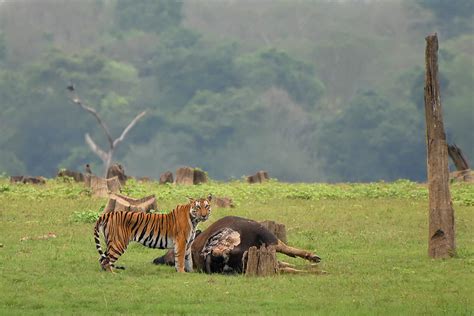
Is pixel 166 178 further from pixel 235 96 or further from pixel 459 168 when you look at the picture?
pixel 235 96

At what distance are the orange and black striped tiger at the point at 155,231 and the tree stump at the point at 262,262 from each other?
3.64 ft

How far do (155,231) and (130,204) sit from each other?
5728 millimetres

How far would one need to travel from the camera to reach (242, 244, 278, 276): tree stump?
17.0m

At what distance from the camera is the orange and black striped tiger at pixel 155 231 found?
703 inches

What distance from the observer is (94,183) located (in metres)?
30.7

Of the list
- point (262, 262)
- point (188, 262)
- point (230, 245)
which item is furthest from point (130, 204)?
point (262, 262)

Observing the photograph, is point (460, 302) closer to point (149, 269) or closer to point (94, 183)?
point (149, 269)

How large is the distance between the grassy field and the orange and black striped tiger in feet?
1.10

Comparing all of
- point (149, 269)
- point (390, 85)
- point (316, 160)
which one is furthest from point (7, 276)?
point (390, 85)

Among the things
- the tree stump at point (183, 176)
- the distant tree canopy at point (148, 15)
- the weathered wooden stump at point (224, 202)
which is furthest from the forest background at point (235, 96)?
the weathered wooden stump at point (224, 202)

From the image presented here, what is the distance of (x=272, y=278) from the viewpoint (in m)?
16.8

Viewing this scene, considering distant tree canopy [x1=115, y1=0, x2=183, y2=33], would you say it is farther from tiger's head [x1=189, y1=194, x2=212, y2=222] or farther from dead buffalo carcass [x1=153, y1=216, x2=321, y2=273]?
tiger's head [x1=189, y1=194, x2=212, y2=222]

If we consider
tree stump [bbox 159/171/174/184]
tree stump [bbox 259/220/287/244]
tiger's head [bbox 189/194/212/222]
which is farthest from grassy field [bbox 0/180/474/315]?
tree stump [bbox 159/171/174/184]

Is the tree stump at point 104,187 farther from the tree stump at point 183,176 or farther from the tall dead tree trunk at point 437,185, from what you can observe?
the tall dead tree trunk at point 437,185
